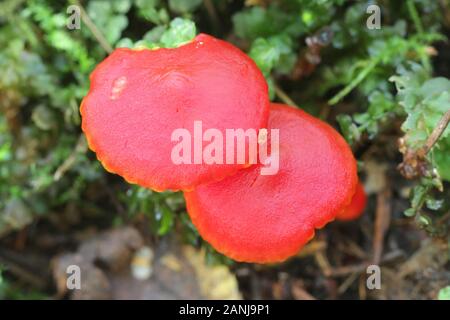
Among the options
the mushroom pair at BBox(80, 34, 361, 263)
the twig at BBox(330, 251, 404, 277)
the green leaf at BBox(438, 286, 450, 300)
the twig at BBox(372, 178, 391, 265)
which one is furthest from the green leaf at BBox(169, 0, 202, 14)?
the green leaf at BBox(438, 286, 450, 300)

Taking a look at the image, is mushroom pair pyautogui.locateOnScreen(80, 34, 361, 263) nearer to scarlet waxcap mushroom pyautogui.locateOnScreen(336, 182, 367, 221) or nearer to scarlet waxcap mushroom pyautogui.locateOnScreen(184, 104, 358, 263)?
scarlet waxcap mushroom pyautogui.locateOnScreen(184, 104, 358, 263)

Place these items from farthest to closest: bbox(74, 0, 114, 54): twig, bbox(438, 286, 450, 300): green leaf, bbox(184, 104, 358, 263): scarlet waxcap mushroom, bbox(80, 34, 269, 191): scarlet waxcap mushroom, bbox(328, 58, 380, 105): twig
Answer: bbox(74, 0, 114, 54): twig
bbox(328, 58, 380, 105): twig
bbox(438, 286, 450, 300): green leaf
bbox(184, 104, 358, 263): scarlet waxcap mushroom
bbox(80, 34, 269, 191): scarlet waxcap mushroom

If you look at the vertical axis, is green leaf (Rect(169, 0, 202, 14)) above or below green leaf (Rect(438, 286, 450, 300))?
above

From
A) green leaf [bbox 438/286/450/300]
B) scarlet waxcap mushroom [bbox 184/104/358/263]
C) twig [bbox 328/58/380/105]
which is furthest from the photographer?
twig [bbox 328/58/380/105]

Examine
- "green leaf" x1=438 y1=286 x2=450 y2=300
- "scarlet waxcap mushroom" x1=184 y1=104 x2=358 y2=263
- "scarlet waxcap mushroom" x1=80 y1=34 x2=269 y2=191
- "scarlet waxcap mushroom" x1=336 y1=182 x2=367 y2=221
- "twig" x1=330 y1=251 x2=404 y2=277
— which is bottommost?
"twig" x1=330 y1=251 x2=404 y2=277

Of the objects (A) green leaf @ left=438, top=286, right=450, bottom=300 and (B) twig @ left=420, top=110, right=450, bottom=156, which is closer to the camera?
(B) twig @ left=420, top=110, right=450, bottom=156

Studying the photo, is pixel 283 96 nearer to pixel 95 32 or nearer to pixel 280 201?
pixel 280 201
